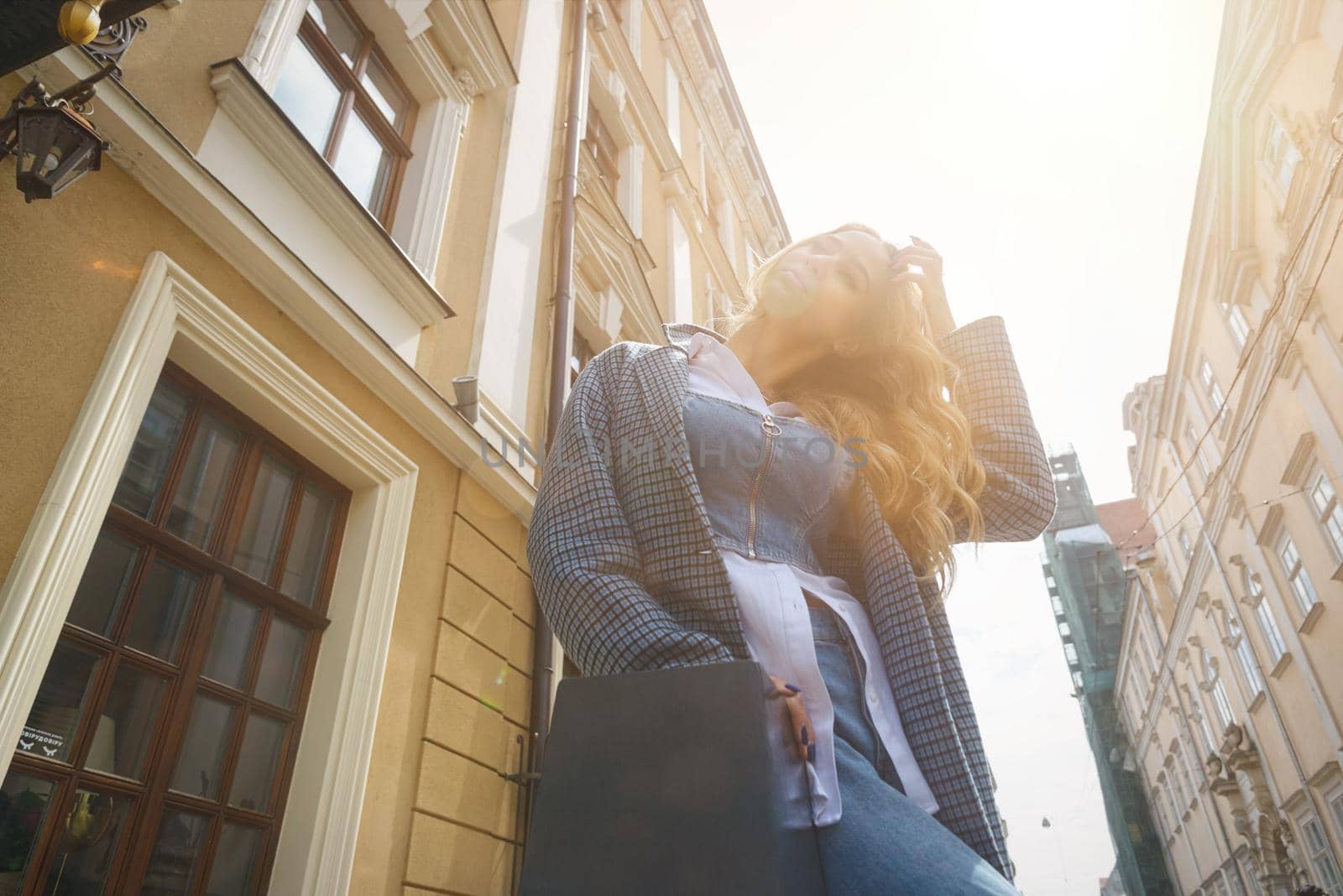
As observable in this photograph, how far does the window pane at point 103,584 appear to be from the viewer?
287cm

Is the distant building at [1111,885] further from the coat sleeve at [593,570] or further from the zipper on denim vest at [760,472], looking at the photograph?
the coat sleeve at [593,570]

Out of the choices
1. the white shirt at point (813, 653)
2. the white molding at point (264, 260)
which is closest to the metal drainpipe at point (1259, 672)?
the white molding at point (264, 260)

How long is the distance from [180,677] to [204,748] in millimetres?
315

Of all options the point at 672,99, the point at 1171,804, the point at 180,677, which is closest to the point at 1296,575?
the point at 672,99

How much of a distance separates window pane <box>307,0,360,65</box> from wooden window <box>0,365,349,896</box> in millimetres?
2916

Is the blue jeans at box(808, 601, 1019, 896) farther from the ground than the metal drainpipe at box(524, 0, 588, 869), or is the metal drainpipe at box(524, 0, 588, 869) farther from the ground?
the metal drainpipe at box(524, 0, 588, 869)

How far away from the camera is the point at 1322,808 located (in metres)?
15.4

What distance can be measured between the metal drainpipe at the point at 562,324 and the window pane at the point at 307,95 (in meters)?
2.23

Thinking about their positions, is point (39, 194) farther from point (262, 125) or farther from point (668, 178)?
point (668, 178)

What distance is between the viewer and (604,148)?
420 inches

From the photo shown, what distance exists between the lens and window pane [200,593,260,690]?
3428 mm

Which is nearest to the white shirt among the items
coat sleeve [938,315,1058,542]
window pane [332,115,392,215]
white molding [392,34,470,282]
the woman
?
the woman

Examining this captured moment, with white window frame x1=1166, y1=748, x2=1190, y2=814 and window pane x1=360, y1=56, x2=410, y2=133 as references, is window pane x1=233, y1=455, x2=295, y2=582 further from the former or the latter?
white window frame x1=1166, y1=748, x2=1190, y2=814

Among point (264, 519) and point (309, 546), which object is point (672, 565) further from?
point (309, 546)
